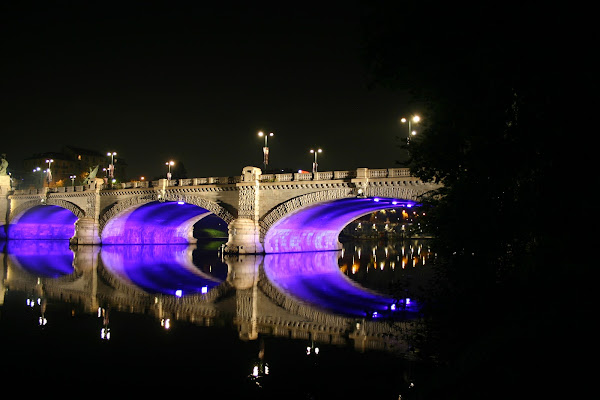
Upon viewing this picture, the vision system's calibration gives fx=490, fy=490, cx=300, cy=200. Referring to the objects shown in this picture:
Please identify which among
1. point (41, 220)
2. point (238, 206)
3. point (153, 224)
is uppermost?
point (238, 206)

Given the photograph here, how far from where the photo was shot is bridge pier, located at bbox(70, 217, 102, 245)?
5572cm

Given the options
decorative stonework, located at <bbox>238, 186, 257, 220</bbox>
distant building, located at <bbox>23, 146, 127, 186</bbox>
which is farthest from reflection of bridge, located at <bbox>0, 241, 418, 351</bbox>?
distant building, located at <bbox>23, 146, 127, 186</bbox>

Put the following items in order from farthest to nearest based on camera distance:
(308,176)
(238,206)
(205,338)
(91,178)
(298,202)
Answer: (91,178) → (238,206) → (308,176) → (298,202) → (205,338)

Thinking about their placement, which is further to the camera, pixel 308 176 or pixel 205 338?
pixel 308 176

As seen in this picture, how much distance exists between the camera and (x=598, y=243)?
770 cm

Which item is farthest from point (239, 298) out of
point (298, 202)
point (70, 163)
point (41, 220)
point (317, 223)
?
point (70, 163)

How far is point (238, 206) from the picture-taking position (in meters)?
43.8

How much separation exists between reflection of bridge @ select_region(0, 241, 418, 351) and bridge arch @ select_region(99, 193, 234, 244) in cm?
1628

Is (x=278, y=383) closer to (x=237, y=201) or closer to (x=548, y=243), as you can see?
(x=548, y=243)

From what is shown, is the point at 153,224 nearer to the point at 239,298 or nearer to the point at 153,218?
the point at 153,218

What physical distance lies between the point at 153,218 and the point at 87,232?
8.46m

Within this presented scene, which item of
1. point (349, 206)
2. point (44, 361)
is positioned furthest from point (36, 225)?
point (44, 361)

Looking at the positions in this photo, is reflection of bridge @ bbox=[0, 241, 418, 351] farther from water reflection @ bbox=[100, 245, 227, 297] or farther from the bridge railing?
the bridge railing

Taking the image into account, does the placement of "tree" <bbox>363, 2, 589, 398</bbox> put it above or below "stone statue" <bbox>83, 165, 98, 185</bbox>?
below
